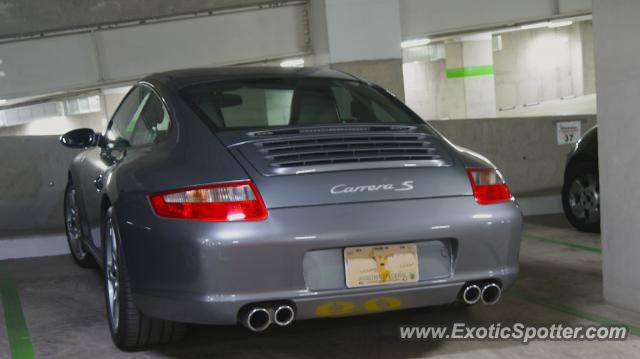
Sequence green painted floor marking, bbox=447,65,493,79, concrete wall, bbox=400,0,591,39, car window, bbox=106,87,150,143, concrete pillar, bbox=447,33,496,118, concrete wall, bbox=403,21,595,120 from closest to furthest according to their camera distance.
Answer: car window, bbox=106,87,150,143 < concrete wall, bbox=400,0,591,39 < concrete pillar, bbox=447,33,496,118 < green painted floor marking, bbox=447,65,493,79 < concrete wall, bbox=403,21,595,120

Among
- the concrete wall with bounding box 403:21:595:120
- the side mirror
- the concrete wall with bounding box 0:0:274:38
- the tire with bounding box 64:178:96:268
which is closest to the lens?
the side mirror

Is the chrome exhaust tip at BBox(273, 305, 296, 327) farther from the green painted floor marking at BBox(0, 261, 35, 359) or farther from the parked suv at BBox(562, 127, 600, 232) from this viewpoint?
the parked suv at BBox(562, 127, 600, 232)

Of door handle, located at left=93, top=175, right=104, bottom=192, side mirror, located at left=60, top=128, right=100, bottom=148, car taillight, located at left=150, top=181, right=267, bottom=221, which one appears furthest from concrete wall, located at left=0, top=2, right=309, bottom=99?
car taillight, located at left=150, top=181, right=267, bottom=221

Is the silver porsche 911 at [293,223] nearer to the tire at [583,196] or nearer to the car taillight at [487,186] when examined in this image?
the car taillight at [487,186]

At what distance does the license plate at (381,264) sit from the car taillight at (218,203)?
418mm

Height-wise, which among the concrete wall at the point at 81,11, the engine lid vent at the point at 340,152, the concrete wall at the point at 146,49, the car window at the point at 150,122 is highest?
the concrete wall at the point at 81,11

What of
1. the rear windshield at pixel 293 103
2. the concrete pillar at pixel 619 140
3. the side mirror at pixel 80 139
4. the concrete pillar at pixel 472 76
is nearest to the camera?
the rear windshield at pixel 293 103

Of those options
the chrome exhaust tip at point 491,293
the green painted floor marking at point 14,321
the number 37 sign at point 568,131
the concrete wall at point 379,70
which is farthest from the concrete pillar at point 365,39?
the chrome exhaust tip at point 491,293

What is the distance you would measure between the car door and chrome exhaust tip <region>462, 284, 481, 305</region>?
1.84 m

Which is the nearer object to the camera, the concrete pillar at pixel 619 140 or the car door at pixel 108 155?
the concrete pillar at pixel 619 140

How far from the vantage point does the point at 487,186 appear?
356 centimetres

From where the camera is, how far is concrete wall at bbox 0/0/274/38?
44.1 feet

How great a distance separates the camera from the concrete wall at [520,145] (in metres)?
9.25

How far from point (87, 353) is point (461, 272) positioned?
6.05 feet
